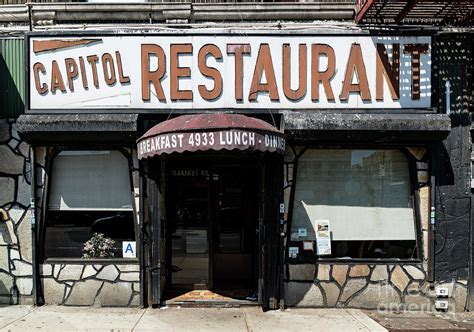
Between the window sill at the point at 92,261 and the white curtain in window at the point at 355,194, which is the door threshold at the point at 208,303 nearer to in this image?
the window sill at the point at 92,261

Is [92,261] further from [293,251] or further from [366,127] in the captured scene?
[366,127]

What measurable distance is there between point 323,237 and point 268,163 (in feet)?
4.96

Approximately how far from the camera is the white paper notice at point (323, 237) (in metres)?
7.31

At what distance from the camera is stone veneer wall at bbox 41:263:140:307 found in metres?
7.27

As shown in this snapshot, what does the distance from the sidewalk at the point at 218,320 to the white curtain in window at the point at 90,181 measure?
1683 mm

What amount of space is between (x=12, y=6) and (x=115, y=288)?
5060mm

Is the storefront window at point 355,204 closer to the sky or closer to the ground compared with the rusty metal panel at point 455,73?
closer to the ground

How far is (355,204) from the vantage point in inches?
293

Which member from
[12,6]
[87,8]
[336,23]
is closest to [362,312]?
[336,23]

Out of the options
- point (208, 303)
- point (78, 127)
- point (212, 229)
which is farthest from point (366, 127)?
point (78, 127)

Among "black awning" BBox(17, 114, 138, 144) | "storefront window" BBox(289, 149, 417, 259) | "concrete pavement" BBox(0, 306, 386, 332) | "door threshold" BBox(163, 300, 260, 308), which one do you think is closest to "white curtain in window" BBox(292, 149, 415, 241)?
"storefront window" BBox(289, 149, 417, 259)

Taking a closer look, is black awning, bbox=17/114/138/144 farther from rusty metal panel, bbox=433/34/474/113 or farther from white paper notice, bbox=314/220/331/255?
rusty metal panel, bbox=433/34/474/113

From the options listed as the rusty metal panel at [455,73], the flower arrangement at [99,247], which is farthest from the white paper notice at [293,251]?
the rusty metal panel at [455,73]

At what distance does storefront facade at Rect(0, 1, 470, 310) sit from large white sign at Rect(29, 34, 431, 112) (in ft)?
0.06
